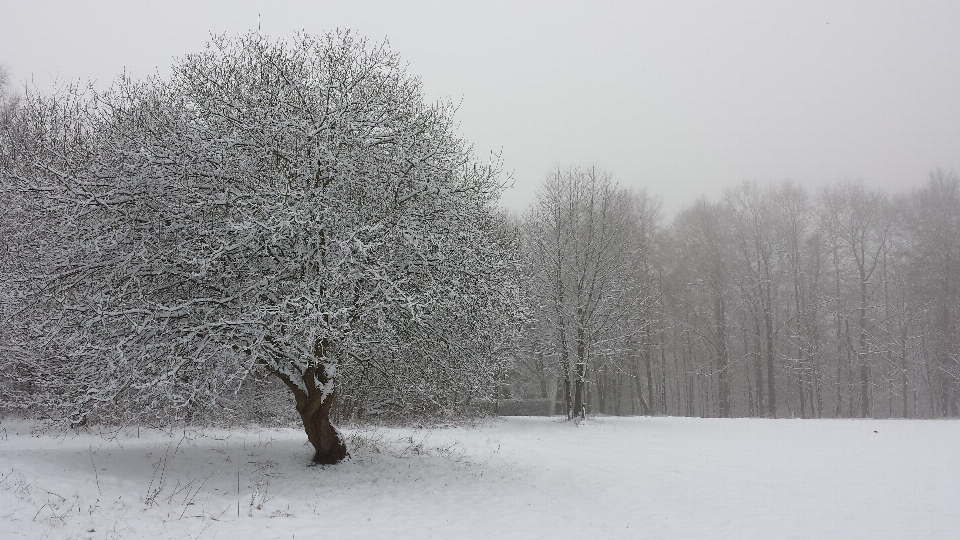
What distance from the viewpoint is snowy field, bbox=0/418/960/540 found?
28.1 feet

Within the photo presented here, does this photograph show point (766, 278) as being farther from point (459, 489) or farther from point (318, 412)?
point (318, 412)

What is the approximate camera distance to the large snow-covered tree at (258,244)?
10031 mm

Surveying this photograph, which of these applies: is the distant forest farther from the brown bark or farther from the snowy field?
the brown bark

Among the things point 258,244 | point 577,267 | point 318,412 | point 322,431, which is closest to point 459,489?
point 322,431

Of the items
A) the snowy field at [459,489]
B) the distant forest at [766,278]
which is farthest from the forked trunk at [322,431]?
the distant forest at [766,278]

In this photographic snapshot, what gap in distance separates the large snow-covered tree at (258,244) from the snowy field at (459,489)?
135cm

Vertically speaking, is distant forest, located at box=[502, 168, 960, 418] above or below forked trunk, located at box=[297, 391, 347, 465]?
above

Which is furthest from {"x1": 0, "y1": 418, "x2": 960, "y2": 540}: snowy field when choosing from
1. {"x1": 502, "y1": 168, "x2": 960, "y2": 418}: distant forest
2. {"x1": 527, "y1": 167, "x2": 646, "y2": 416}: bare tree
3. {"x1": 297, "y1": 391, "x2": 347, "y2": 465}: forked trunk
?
{"x1": 502, "y1": 168, "x2": 960, "y2": 418}: distant forest

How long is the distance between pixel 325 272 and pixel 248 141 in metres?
3.15

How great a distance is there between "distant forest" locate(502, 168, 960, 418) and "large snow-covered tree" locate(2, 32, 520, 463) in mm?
14997

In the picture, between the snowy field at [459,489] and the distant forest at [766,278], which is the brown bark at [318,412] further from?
the distant forest at [766,278]

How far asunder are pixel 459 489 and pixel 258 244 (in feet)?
21.2

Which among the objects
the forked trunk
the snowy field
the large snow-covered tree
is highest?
the large snow-covered tree

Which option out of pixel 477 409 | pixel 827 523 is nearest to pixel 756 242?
pixel 477 409
